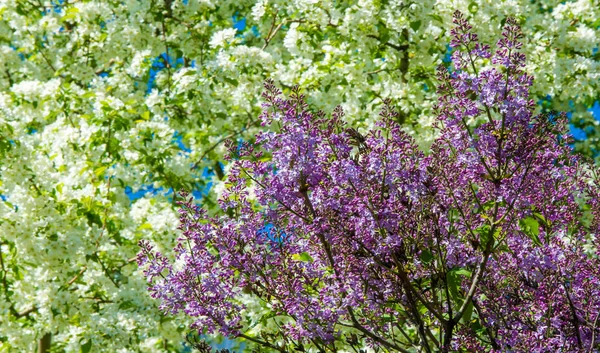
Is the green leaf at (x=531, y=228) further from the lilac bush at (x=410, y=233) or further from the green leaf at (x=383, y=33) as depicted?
the green leaf at (x=383, y=33)

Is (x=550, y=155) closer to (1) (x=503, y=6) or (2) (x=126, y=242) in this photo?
(1) (x=503, y=6)

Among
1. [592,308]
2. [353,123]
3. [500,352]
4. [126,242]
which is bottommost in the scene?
[500,352]

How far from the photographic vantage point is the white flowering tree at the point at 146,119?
7.59m

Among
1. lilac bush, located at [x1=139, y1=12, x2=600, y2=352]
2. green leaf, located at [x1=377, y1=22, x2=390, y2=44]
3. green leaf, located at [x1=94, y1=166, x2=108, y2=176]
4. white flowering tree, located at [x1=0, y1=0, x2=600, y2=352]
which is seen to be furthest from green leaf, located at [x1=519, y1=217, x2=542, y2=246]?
green leaf, located at [x1=94, y1=166, x2=108, y2=176]

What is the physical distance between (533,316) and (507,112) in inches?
34.4

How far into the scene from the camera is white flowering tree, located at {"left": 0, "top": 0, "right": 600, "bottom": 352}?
7.59 meters

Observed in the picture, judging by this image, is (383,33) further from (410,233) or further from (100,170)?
(410,233)

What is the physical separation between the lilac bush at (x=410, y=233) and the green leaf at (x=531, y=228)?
11 mm

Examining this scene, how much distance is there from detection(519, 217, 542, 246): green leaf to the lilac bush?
0.04 ft

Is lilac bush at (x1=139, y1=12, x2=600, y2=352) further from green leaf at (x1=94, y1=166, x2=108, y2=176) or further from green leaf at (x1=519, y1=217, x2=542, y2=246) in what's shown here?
green leaf at (x1=94, y1=166, x2=108, y2=176)

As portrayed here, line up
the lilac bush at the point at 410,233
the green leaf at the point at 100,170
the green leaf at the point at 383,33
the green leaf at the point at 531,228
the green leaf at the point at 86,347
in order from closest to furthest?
the lilac bush at the point at 410,233
the green leaf at the point at 531,228
the green leaf at the point at 86,347
the green leaf at the point at 100,170
the green leaf at the point at 383,33

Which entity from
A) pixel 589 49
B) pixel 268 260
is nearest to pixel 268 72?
pixel 589 49

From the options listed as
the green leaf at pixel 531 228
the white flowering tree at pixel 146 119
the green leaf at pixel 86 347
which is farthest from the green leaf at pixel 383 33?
the green leaf at pixel 531 228

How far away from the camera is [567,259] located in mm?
3098
